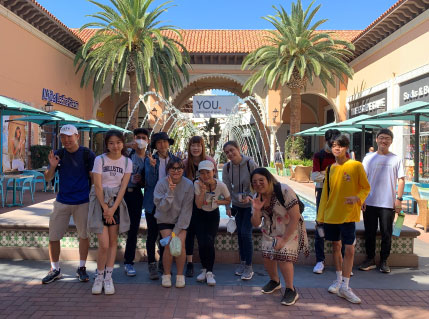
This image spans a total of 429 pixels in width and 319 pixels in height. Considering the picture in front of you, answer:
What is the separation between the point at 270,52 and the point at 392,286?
1815 cm

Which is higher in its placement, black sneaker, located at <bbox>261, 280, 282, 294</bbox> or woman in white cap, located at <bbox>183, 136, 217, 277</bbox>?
woman in white cap, located at <bbox>183, 136, 217, 277</bbox>

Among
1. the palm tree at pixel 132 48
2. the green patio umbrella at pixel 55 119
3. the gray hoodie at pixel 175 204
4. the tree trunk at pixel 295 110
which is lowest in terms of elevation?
the gray hoodie at pixel 175 204

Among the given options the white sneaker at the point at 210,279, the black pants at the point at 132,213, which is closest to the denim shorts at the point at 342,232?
the white sneaker at the point at 210,279

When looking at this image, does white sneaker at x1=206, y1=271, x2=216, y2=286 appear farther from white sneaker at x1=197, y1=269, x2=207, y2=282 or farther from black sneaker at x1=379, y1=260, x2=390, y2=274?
black sneaker at x1=379, y1=260, x2=390, y2=274

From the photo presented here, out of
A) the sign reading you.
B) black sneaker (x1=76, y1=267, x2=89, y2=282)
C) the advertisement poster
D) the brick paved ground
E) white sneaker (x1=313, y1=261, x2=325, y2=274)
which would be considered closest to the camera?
the brick paved ground

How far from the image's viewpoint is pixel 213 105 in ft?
86.1

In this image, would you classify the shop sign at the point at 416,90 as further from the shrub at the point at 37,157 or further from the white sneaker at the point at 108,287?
the shrub at the point at 37,157

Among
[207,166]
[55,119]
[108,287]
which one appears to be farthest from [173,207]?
[55,119]

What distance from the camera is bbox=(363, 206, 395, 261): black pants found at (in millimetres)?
4457

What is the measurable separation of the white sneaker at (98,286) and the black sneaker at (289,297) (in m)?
1.85

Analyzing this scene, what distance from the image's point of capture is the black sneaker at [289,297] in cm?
360

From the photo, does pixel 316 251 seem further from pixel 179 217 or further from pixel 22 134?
pixel 22 134

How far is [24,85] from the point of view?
17.2 m

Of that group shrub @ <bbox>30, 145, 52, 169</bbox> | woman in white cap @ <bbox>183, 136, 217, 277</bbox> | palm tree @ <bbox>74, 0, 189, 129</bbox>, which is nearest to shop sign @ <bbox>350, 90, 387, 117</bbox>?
palm tree @ <bbox>74, 0, 189, 129</bbox>
